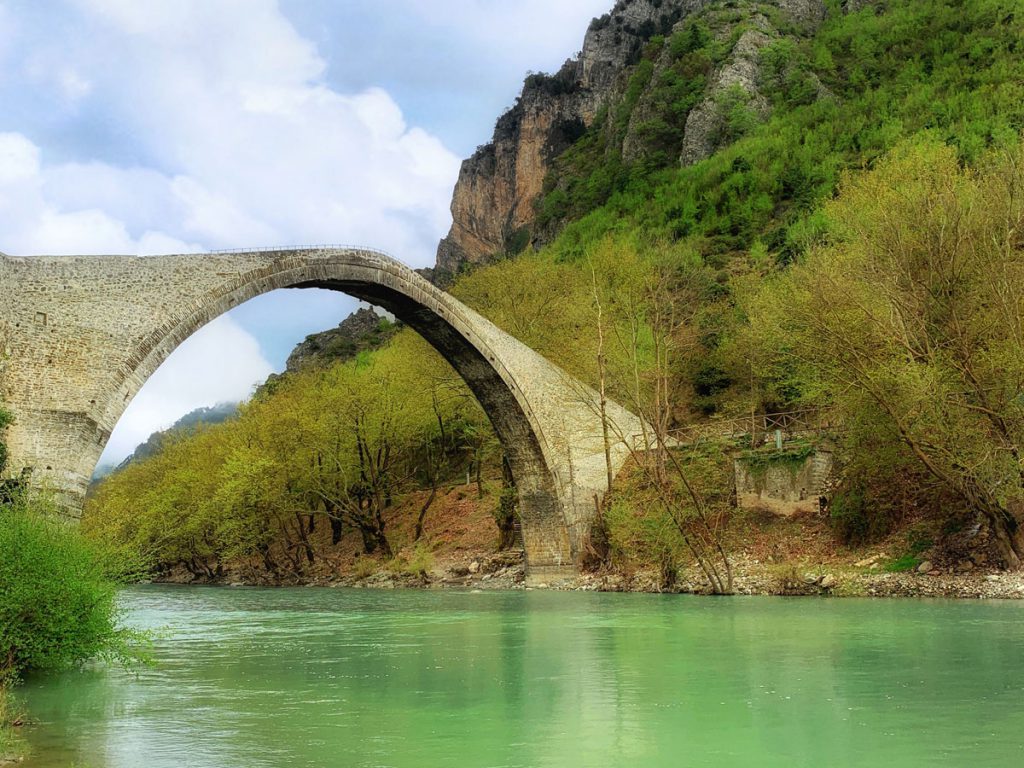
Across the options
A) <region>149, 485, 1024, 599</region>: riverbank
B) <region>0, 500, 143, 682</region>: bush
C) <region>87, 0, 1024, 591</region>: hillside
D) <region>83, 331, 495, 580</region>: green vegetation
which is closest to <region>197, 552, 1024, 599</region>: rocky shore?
<region>149, 485, 1024, 599</region>: riverbank

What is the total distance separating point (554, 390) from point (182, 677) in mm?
18613

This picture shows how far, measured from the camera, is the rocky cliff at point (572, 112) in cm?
6325

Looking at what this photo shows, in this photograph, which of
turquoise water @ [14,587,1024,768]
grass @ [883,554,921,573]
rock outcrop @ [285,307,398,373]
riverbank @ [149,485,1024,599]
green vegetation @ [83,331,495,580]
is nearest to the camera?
turquoise water @ [14,587,1024,768]

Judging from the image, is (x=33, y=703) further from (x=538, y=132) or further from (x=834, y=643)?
(x=538, y=132)

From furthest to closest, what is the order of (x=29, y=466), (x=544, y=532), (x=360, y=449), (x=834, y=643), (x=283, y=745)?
(x=360, y=449), (x=544, y=532), (x=29, y=466), (x=834, y=643), (x=283, y=745)

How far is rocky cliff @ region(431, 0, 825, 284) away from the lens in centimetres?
6325

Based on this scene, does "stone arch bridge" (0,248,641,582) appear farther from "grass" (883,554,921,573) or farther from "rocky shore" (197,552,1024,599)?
"grass" (883,554,921,573)

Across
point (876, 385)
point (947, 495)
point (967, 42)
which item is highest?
point (967, 42)

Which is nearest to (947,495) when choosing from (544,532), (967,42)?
(544,532)

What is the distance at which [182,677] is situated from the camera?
9.50 m

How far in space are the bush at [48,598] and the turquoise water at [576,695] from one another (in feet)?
1.30

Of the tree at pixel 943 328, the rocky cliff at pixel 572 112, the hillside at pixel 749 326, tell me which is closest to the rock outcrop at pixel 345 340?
the rocky cliff at pixel 572 112

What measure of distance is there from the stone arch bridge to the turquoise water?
14.0 feet

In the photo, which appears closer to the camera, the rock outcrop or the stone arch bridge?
the stone arch bridge
